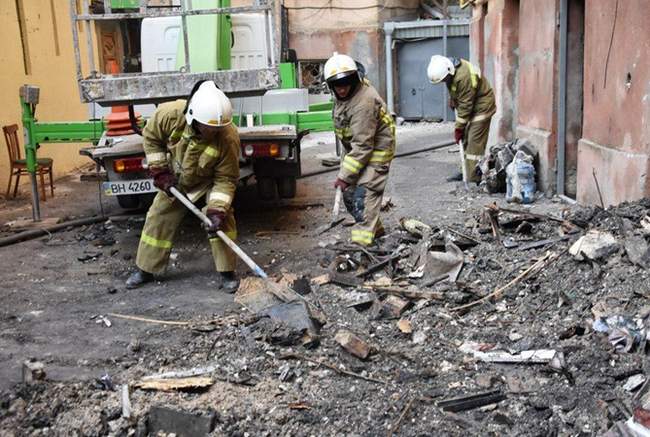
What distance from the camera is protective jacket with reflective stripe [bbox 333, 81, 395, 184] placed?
629 cm

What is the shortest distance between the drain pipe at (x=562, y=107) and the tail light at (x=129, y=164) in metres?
4.73

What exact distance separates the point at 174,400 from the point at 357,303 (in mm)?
1739

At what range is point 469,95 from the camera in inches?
361

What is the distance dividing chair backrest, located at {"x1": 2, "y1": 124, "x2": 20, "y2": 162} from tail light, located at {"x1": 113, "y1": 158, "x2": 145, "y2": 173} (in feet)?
12.2

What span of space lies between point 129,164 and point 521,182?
14.6 feet

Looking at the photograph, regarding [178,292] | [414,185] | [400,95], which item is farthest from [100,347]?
[400,95]

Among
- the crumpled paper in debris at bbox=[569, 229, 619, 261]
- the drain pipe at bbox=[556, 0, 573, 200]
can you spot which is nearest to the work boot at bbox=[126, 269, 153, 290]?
the crumpled paper in debris at bbox=[569, 229, 619, 261]

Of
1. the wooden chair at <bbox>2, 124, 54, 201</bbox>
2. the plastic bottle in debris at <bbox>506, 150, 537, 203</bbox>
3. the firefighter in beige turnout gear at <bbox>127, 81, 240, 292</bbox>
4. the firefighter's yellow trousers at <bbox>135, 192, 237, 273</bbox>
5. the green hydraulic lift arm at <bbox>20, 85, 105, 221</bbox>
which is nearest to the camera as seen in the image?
the firefighter in beige turnout gear at <bbox>127, 81, 240, 292</bbox>

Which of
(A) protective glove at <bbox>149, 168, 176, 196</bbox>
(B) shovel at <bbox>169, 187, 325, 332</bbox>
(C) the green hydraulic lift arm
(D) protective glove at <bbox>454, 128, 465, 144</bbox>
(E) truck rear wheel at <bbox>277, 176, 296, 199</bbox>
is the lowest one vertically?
(B) shovel at <bbox>169, 187, 325, 332</bbox>

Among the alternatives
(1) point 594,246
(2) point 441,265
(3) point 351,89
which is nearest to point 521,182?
(3) point 351,89

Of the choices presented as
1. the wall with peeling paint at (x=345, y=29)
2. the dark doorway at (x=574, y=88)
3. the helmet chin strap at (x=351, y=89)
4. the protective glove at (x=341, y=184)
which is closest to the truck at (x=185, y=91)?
the helmet chin strap at (x=351, y=89)

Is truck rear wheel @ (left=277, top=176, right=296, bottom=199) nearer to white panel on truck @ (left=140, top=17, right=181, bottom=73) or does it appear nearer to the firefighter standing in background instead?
white panel on truck @ (left=140, top=17, right=181, bottom=73)

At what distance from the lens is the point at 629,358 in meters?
3.87

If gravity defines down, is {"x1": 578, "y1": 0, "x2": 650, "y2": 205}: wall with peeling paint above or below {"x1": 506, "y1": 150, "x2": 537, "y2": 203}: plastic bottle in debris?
above
